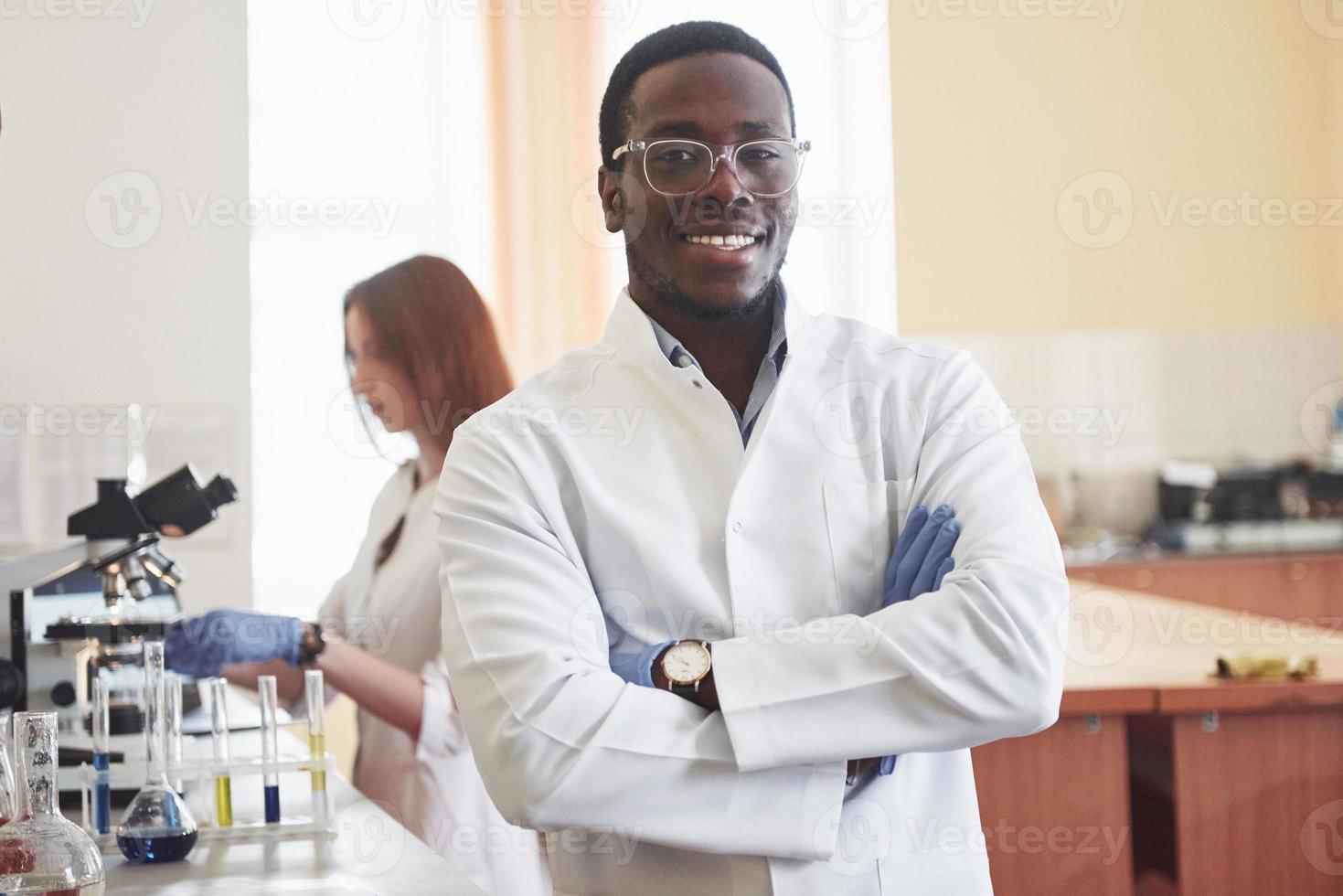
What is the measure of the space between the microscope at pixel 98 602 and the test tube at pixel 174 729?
309 mm

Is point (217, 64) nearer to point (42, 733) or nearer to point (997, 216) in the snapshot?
point (42, 733)

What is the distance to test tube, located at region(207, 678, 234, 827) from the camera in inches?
68.3

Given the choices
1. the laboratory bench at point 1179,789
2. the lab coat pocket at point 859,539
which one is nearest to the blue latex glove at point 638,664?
the lab coat pocket at point 859,539

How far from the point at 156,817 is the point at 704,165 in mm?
1019

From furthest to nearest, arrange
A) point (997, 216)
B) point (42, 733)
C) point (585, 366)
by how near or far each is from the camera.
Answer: point (997, 216) → point (585, 366) → point (42, 733)

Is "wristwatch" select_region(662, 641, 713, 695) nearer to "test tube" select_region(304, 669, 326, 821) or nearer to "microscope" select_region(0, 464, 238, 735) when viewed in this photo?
"test tube" select_region(304, 669, 326, 821)

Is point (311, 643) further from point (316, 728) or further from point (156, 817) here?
point (156, 817)

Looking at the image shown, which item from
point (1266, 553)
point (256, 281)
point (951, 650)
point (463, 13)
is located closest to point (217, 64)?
point (256, 281)

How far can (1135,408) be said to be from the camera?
5930 millimetres

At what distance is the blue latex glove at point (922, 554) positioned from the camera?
145 centimetres

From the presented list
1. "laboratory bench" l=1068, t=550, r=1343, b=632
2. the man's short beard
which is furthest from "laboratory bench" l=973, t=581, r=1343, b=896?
"laboratory bench" l=1068, t=550, r=1343, b=632

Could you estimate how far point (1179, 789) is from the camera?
2.61m

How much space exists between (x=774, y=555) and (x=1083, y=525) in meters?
4.62

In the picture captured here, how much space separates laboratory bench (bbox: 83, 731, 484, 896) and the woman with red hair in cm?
51
